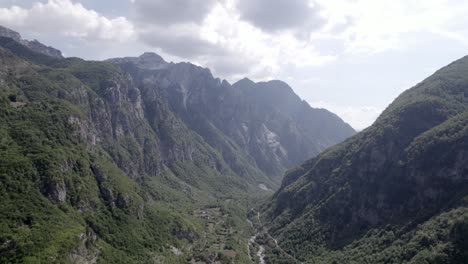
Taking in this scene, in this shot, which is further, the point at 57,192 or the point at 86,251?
the point at 57,192

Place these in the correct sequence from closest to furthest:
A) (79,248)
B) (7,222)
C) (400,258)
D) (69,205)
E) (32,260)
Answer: (32,260) → (7,222) → (79,248) → (400,258) → (69,205)

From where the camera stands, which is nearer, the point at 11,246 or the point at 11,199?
the point at 11,246

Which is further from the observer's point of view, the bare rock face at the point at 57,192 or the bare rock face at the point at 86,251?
the bare rock face at the point at 57,192

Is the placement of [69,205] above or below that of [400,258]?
above

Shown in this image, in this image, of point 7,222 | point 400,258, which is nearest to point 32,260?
point 7,222

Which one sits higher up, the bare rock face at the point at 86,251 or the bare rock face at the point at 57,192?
the bare rock face at the point at 57,192

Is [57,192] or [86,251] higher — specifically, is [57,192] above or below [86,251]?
above

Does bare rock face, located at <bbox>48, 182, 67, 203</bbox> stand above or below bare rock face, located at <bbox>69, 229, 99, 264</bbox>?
above

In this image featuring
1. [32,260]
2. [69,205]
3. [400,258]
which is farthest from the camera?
[69,205]

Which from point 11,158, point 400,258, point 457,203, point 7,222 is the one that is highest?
point 11,158

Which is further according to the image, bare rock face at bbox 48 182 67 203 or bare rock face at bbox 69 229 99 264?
bare rock face at bbox 48 182 67 203

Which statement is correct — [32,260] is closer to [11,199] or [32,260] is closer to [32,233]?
[32,233]
